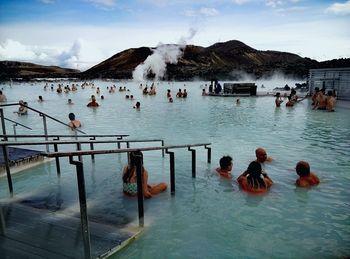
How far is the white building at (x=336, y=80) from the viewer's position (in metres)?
23.1

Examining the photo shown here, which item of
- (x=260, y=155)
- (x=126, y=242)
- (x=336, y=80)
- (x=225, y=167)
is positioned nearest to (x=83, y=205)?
(x=126, y=242)

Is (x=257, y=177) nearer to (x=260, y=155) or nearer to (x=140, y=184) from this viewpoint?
(x=260, y=155)

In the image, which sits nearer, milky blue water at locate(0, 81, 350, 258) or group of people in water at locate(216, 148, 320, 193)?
milky blue water at locate(0, 81, 350, 258)

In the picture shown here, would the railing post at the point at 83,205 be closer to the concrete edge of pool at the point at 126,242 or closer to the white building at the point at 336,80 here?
the concrete edge of pool at the point at 126,242

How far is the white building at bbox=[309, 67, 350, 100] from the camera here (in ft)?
75.9

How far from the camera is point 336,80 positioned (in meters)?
24.2

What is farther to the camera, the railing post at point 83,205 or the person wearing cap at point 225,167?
the person wearing cap at point 225,167

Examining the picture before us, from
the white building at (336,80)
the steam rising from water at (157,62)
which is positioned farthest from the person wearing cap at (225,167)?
the steam rising from water at (157,62)

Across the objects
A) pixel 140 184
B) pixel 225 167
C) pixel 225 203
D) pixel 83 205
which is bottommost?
pixel 225 203

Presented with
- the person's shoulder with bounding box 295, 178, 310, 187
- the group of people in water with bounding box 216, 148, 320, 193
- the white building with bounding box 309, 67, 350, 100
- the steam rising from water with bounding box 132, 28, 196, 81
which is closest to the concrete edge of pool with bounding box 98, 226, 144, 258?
the group of people in water with bounding box 216, 148, 320, 193

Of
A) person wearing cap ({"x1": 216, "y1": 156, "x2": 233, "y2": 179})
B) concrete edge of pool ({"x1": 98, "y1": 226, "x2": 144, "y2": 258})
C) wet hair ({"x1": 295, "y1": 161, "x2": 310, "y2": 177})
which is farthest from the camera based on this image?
person wearing cap ({"x1": 216, "y1": 156, "x2": 233, "y2": 179})

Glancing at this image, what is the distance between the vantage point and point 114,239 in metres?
4.08

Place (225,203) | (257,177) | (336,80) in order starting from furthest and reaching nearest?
(336,80)
(257,177)
(225,203)

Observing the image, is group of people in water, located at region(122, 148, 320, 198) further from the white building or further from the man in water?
the white building
